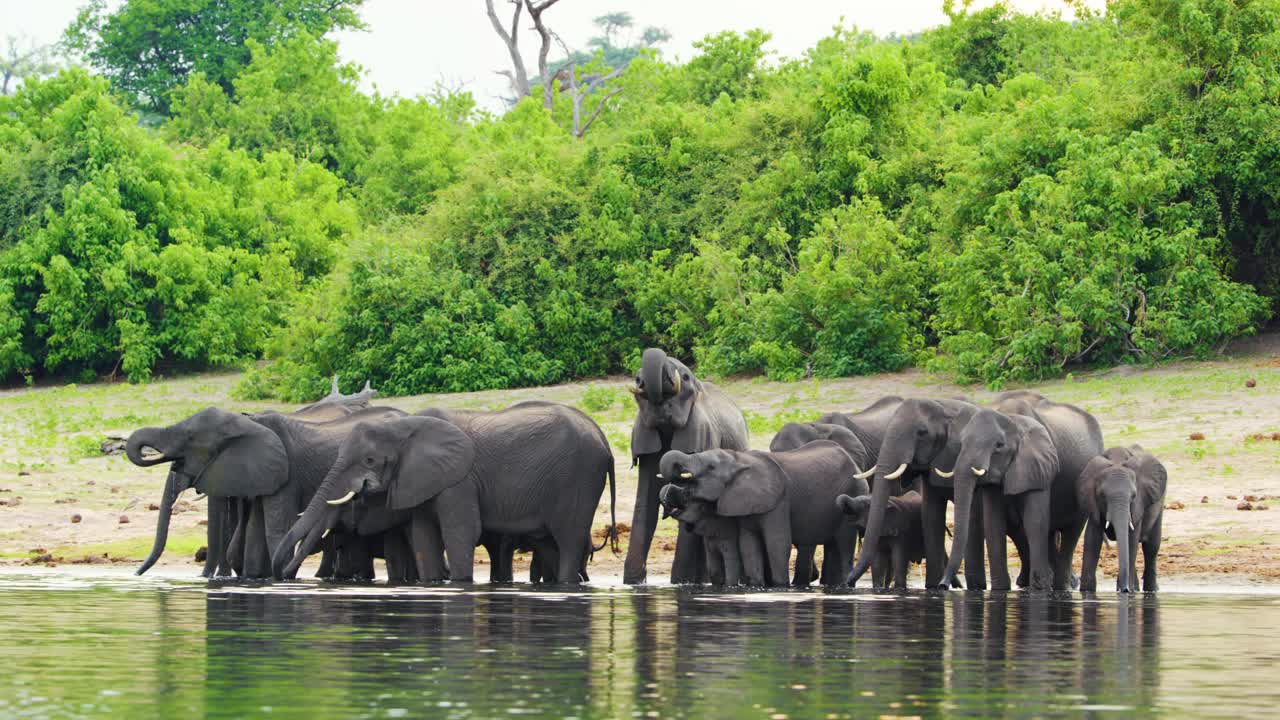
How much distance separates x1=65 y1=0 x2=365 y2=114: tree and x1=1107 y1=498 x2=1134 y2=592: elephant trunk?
55860 millimetres

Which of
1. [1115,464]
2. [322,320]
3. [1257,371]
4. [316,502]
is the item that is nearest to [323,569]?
[316,502]

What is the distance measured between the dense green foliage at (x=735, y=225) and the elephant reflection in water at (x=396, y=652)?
17.2 m

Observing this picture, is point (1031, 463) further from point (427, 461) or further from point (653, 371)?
point (427, 461)

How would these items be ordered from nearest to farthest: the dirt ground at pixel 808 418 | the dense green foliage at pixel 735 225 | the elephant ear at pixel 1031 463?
the elephant ear at pixel 1031 463, the dirt ground at pixel 808 418, the dense green foliage at pixel 735 225

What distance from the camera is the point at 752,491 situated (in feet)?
49.4

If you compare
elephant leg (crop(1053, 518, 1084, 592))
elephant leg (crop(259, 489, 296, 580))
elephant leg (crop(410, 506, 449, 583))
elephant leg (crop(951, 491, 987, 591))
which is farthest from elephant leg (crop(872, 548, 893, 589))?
elephant leg (crop(259, 489, 296, 580))

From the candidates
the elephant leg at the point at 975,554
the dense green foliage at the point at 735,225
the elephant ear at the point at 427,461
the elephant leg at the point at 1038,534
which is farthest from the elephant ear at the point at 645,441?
the dense green foliage at the point at 735,225

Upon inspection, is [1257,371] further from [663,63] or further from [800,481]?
[663,63]

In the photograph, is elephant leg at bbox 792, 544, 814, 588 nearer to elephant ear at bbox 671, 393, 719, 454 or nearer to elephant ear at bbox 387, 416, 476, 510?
elephant ear at bbox 671, 393, 719, 454

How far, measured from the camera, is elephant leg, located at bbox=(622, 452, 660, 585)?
15.9 metres

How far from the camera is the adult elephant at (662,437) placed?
50.9 ft

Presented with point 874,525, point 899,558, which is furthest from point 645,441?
point 899,558

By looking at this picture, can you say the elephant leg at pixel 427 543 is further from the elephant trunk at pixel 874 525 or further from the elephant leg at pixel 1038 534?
the elephant leg at pixel 1038 534

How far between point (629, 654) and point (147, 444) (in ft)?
25.4
